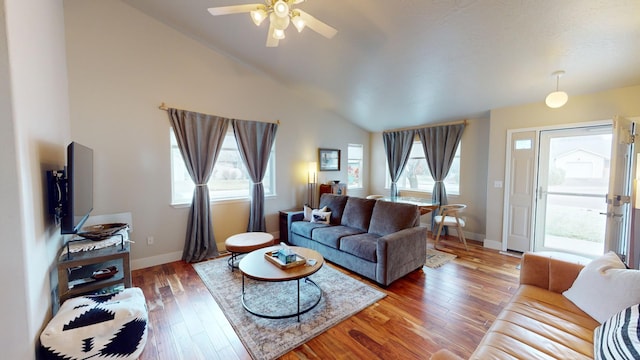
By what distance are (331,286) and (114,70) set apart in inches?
149

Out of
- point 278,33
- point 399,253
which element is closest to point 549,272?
point 399,253

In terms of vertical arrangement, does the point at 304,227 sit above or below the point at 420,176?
below

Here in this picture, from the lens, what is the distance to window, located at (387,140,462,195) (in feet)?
16.3

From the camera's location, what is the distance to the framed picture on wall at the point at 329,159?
5242 mm

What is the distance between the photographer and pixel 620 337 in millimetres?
1091

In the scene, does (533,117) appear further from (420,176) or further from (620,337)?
(620,337)

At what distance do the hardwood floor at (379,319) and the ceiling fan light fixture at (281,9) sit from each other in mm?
2561

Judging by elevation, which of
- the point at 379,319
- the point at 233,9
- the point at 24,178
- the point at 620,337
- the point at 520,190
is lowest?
the point at 379,319

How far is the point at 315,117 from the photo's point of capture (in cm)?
512

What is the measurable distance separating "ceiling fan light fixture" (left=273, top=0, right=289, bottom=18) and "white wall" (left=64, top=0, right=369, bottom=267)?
2.37m

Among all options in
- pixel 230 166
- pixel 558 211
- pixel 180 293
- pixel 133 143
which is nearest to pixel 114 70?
pixel 133 143

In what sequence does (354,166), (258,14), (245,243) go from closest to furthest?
1. (258,14)
2. (245,243)
3. (354,166)

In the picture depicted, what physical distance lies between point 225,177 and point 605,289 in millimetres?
4334

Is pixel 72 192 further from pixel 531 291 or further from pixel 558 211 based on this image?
pixel 558 211
